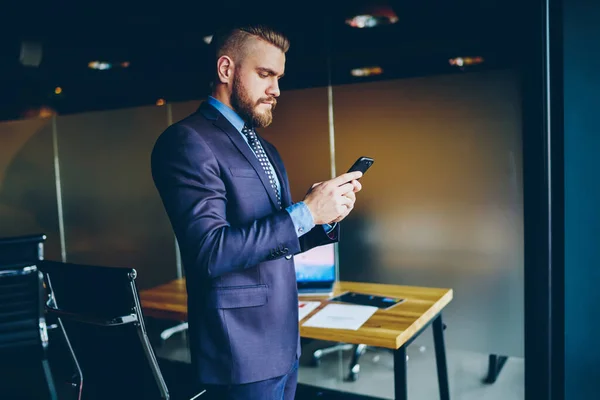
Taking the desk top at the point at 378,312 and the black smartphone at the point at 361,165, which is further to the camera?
the desk top at the point at 378,312

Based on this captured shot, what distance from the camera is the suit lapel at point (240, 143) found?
142 cm

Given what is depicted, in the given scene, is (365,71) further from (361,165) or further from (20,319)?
(20,319)

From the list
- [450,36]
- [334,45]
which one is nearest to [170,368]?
[450,36]

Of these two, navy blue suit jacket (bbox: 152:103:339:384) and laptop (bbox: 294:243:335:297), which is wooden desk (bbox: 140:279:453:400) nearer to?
laptop (bbox: 294:243:335:297)

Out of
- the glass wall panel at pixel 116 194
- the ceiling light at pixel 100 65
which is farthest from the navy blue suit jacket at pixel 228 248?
the ceiling light at pixel 100 65

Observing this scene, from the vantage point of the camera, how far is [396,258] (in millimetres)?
3652

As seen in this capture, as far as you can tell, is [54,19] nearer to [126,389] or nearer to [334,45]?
[334,45]

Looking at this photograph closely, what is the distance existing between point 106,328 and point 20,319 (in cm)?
127

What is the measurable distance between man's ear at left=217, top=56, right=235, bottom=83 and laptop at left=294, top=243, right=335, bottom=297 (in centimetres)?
150

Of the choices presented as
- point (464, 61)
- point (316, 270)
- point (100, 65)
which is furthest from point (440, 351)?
point (100, 65)

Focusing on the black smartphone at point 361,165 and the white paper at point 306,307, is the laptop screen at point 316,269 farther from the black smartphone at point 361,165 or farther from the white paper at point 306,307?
the black smartphone at point 361,165

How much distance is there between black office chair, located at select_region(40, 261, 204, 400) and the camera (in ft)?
4.83

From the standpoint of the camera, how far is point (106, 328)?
1553 mm

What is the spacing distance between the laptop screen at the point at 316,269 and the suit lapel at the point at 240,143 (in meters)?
1.40
